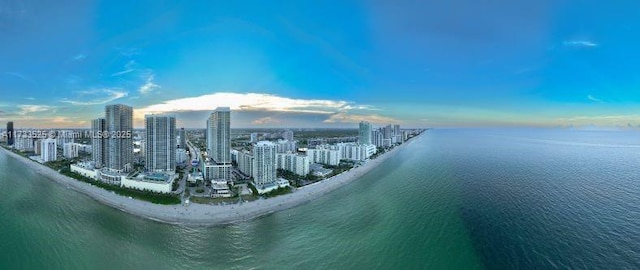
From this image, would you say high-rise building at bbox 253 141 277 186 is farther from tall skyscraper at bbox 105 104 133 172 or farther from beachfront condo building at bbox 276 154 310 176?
tall skyscraper at bbox 105 104 133 172

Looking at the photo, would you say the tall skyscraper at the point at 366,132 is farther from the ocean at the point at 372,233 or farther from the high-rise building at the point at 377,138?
the ocean at the point at 372,233

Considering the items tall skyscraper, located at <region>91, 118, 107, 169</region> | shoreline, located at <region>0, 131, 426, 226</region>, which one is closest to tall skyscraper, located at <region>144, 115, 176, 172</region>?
shoreline, located at <region>0, 131, 426, 226</region>

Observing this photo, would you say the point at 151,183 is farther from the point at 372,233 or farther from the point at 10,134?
the point at 10,134

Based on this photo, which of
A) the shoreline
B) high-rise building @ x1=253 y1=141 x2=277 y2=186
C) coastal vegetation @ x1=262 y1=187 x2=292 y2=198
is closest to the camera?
the shoreline

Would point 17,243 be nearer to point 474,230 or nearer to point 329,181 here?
point 329,181

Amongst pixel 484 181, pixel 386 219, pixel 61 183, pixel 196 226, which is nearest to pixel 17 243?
pixel 196 226
